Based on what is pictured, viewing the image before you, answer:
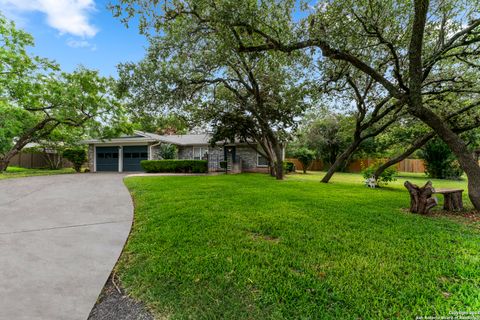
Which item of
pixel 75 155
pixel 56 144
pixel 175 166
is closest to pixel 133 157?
pixel 75 155

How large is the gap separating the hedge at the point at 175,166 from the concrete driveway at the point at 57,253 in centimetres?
1066

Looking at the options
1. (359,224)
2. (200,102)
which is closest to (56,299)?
(359,224)

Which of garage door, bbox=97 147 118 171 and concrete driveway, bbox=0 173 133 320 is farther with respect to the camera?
garage door, bbox=97 147 118 171

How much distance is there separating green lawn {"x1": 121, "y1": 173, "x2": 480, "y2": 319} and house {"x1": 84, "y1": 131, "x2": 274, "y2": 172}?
47.1 ft

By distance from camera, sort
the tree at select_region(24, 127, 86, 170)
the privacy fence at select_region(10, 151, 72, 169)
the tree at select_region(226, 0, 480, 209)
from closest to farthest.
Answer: the tree at select_region(226, 0, 480, 209)
the tree at select_region(24, 127, 86, 170)
the privacy fence at select_region(10, 151, 72, 169)

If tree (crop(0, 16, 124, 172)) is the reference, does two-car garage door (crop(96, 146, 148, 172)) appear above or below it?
below

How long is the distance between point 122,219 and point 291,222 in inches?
140

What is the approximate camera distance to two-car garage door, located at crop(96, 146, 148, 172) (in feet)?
63.6

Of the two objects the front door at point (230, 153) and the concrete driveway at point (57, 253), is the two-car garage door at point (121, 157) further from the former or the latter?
the concrete driveway at point (57, 253)

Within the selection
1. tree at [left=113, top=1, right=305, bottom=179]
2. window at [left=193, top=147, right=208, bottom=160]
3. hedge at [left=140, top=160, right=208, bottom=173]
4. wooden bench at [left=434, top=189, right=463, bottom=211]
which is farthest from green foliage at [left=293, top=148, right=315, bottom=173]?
wooden bench at [left=434, top=189, right=463, bottom=211]

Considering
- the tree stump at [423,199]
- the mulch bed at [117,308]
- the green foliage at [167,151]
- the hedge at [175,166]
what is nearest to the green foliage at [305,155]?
the hedge at [175,166]

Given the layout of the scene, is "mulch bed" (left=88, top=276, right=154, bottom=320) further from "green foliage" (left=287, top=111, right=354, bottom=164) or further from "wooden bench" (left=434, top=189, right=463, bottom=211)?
"green foliage" (left=287, top=111, right=354, bottom=164)

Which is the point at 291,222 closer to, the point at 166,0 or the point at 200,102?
the point at 166,0

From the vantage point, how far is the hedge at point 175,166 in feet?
56.2
